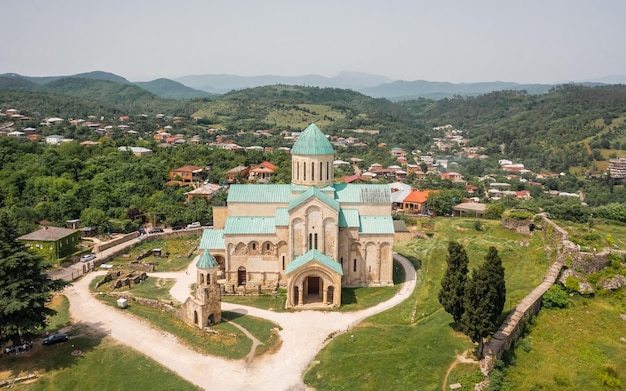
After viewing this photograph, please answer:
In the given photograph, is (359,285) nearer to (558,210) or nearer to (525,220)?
(525,220)

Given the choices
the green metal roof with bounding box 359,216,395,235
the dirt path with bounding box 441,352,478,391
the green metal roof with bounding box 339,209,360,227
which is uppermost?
the green metal roof with bounding box 339,209,360,227

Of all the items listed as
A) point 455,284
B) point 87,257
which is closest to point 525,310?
point 455,284

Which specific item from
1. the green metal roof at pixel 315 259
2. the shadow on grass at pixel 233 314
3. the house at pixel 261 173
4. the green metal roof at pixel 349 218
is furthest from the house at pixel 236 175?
the shadow on grass at pixel 233 314

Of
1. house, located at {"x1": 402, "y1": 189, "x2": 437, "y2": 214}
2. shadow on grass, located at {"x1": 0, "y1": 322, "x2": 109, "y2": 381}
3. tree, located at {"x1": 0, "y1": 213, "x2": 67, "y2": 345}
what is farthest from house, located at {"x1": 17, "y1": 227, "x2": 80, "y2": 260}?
house, located at {"x1": 402, "y1": 189, "x2": 437, "y2": 214}

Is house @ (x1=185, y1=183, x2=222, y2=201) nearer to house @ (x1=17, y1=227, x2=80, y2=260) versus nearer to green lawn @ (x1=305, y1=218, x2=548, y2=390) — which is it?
house @ (x1=17, y1=227, x2=80, y2=260)

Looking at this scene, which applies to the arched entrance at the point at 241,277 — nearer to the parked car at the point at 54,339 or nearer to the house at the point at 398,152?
the parked car at the point at 54,339

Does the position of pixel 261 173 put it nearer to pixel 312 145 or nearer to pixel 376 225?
pixel 312 145
